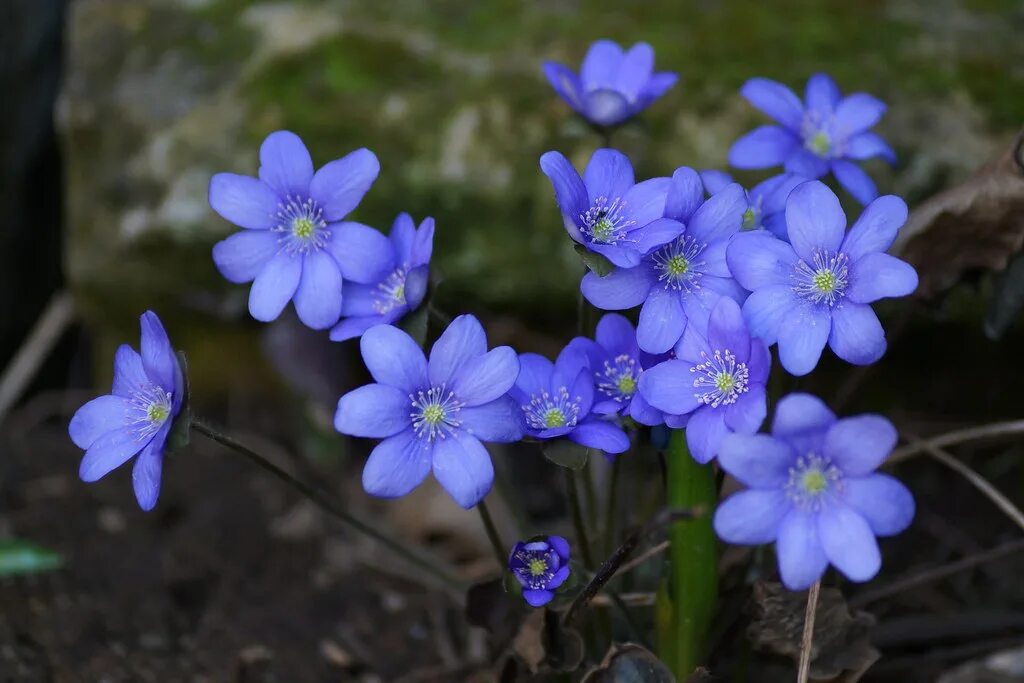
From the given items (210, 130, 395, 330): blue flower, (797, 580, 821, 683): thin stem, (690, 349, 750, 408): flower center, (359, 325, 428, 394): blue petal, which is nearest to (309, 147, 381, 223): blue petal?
(210, 130, 395, 330): blue flower

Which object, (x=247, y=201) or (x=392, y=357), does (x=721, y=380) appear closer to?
(x=392, y=357)

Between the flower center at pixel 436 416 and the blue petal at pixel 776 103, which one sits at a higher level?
the blue petal at pixel 776 103

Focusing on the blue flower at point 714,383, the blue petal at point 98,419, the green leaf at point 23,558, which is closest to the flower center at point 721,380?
the blue flower at point 714,383

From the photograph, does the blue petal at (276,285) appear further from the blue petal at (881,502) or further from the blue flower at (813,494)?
the blue petal at (881,502)

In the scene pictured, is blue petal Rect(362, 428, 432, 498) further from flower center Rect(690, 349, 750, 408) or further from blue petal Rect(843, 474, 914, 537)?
blue petal Rect(843, 474, 914, 537)

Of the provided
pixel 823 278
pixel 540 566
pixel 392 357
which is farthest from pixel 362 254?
pixel 823 278
